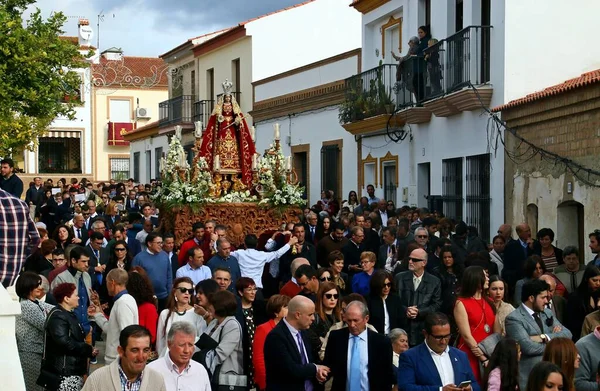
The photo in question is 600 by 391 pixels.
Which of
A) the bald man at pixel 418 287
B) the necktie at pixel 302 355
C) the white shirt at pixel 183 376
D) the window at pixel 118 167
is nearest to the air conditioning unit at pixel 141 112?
the window at pixel 118 167

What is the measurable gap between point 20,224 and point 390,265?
31.2 ft

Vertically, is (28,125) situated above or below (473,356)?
above

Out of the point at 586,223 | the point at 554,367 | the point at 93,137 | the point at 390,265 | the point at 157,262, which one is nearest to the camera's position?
the point at 554,367

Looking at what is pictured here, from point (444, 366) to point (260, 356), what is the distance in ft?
5.02

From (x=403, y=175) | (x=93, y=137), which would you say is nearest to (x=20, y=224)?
(x=403, y=175)

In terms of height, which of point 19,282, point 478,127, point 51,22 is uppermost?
point 51,22

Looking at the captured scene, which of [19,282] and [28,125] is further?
[28,125]

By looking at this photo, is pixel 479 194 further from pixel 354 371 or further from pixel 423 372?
pixel 423 372

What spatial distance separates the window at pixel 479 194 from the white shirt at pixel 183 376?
39.3 feet

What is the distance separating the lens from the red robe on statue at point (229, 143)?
20.2 m

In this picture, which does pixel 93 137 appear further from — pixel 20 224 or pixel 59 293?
pixel 20 224

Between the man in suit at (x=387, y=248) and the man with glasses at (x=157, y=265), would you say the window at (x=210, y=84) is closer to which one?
the man in suit at (x=387, y=248)

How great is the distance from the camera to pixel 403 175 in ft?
76.5

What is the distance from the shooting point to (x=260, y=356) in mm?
8234
